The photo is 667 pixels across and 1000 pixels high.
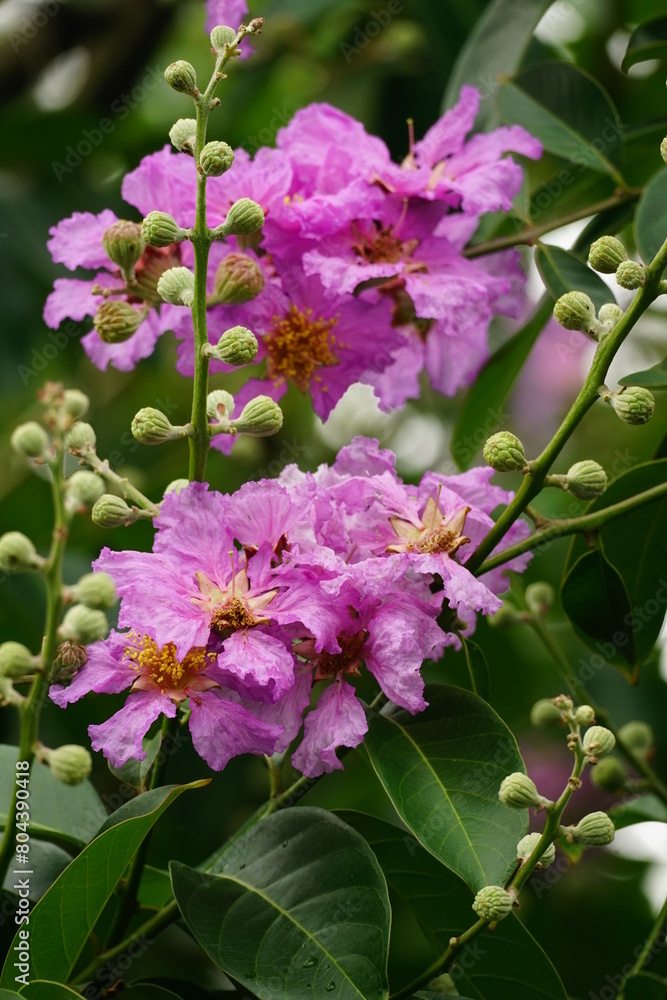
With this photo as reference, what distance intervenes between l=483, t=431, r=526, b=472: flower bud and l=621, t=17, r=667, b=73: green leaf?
1.03 meters

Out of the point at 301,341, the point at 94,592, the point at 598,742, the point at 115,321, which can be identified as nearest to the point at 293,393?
the point at 301,341

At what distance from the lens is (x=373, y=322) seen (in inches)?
65.5

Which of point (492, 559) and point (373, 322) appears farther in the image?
point (373, 322)

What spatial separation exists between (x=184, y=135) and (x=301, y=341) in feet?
1.40

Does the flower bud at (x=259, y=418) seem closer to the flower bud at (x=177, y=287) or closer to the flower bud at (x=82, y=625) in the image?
the flower bud at (x=177, y=287)

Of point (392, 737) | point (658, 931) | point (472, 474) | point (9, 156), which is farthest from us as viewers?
point (9, 156)

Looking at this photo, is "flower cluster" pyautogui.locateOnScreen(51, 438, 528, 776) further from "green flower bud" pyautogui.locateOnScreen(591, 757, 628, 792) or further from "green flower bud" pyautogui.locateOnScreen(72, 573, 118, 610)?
"green flower bud" pyautogui.locateOnScreen(591, 757, 628, 792)

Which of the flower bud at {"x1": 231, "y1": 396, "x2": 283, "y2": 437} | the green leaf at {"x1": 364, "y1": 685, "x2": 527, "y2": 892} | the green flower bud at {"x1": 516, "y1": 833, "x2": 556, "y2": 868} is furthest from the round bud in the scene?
the green flower bud at {"x1": 516, "y1": 833, "x2": 556, "y2": 868}

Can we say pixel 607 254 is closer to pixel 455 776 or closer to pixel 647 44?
pixel 455 776

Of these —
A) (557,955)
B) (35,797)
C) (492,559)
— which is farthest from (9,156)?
(557,955)

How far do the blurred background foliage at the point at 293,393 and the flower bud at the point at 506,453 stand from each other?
3.27 feet

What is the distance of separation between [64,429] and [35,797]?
2.41 ft

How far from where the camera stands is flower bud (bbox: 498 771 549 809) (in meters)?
1.09

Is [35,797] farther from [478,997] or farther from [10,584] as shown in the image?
[10,584]
